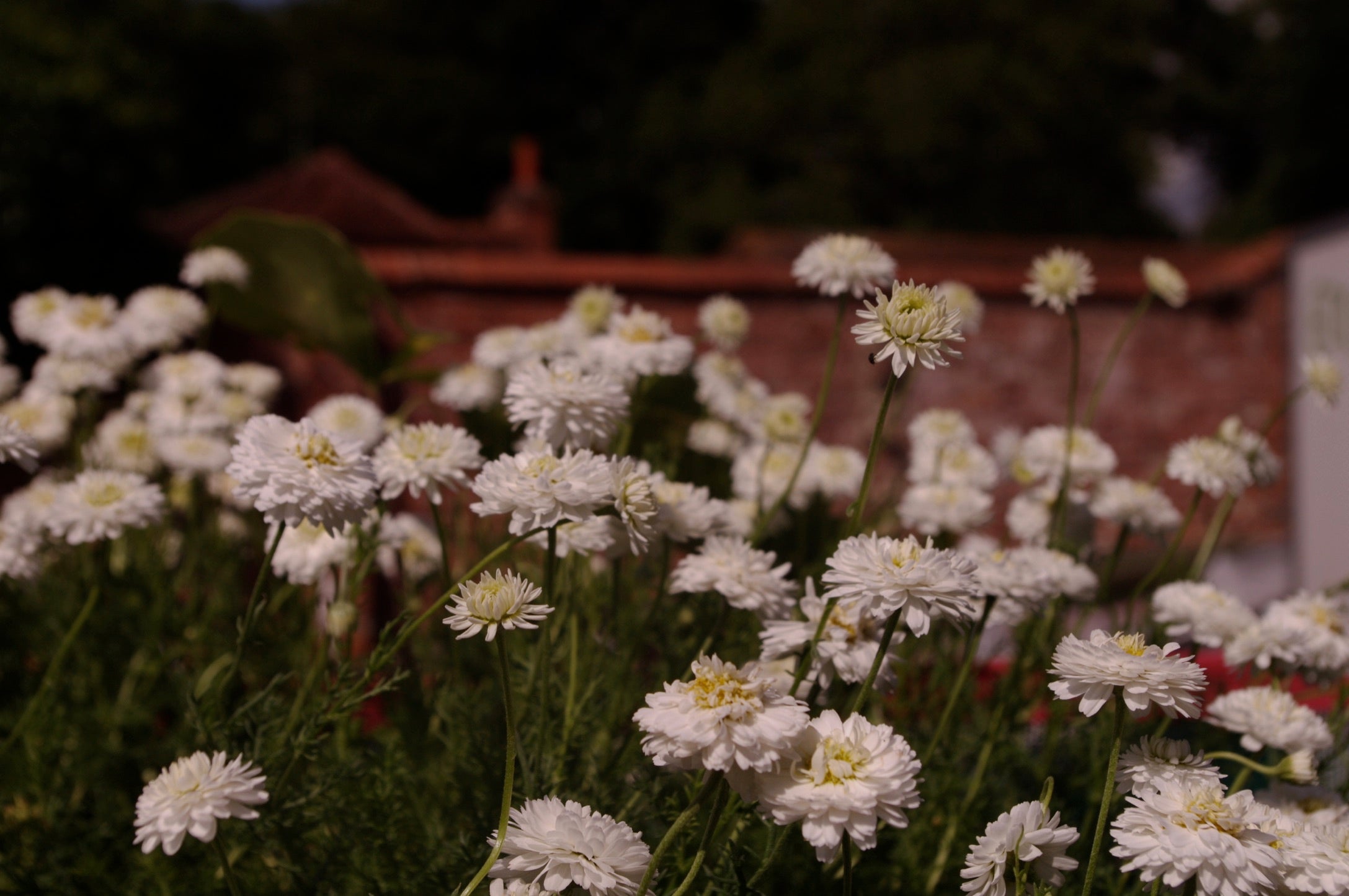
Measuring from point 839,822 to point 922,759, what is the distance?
408 mm

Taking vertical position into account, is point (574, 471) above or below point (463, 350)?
above

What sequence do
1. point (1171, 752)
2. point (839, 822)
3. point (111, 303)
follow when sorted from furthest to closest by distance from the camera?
point (111, 303) → point (1171, 752) → point (839, 822)

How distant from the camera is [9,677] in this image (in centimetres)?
163

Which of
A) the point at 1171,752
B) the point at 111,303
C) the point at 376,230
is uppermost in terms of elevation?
the point at 1171,752

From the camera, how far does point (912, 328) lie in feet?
2.76

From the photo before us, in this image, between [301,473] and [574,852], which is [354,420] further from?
[574,852]

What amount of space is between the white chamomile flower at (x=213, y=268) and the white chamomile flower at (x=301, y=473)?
3.98 ft

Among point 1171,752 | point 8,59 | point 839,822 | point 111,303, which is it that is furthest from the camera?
point 8,59

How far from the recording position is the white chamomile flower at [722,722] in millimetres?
733

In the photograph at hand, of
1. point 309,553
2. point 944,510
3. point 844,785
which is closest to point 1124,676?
point 844,785

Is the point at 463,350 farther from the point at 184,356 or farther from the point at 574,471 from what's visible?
the point at 574,471

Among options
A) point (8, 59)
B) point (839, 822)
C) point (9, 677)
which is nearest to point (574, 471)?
point (839, 822)

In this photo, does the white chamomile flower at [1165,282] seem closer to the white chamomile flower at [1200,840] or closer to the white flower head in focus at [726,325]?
the white flower head in focus at [726,325]

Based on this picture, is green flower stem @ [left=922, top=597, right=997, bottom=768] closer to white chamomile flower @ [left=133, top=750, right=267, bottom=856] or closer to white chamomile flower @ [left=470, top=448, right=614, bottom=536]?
white chamomile flower @ [left=470, top=448, right=614, bottom=536]
